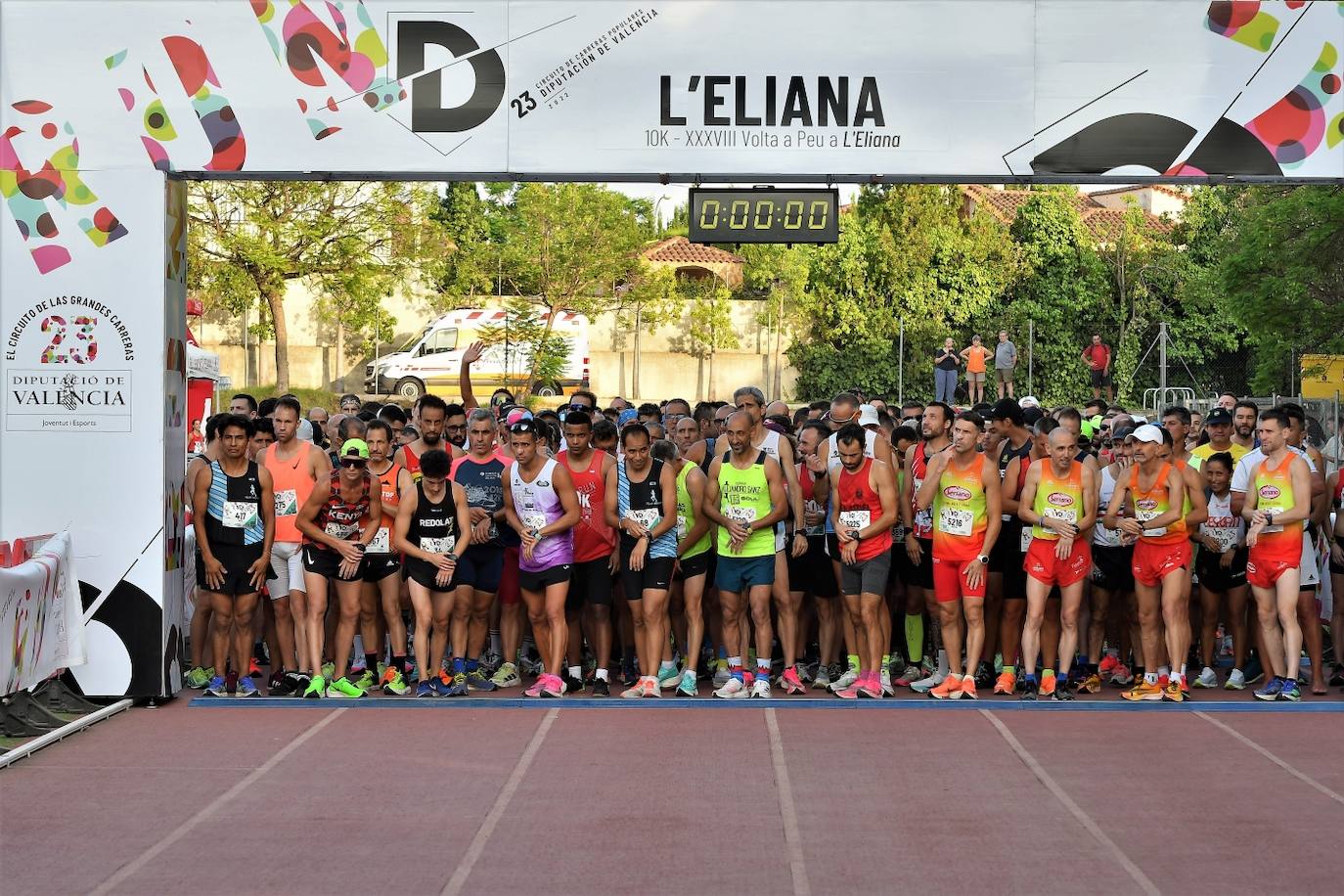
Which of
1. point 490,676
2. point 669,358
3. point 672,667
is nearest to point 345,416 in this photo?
point 490,676

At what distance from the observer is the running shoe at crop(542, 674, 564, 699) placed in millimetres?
10812

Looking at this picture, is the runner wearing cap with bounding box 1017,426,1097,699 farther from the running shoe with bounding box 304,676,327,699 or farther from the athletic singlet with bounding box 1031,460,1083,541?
the running shoe with bounding box 304,676,327,699

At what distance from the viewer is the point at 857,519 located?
10.9m

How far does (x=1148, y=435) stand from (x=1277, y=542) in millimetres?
1189

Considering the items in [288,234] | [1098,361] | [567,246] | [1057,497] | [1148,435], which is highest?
[567,246]

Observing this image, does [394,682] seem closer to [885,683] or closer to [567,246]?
[885,683]

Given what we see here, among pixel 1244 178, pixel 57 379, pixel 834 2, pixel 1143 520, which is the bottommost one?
pixel 1143 520

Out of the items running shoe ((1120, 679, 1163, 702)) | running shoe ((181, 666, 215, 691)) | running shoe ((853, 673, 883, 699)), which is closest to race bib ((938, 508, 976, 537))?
running shoe ((853, 673, 883, 699))

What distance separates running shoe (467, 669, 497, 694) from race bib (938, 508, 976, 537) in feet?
11.2

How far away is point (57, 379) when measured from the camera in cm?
1041

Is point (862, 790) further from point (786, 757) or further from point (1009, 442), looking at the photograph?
point (1009, 442)

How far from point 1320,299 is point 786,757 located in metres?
19.6

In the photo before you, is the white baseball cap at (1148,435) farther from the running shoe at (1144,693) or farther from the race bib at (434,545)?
the race bib at (434,545)

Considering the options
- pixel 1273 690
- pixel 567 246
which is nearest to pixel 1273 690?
pixel 1273 690
